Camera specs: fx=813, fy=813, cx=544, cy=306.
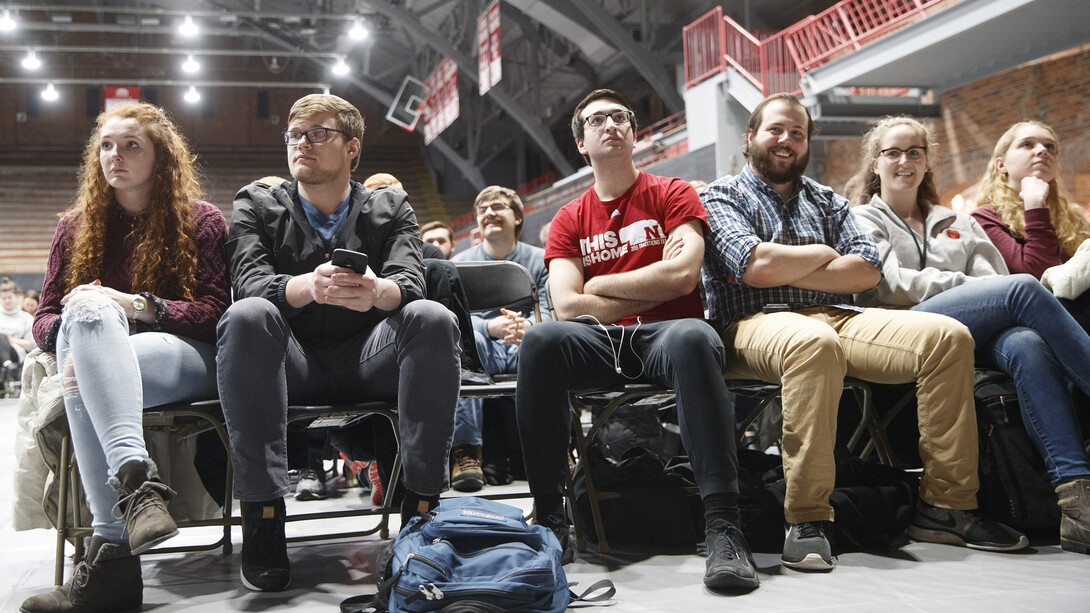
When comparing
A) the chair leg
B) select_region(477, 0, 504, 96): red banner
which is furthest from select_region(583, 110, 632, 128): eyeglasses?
select_region(477, 0, 504, 96): red banner

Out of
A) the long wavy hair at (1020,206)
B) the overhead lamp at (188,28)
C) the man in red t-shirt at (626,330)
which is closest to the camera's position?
the man in red t-shirt at (626,330)

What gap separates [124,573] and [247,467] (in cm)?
33

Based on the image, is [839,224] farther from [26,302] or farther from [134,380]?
[26,302]

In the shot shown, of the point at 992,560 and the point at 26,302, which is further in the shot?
the point at 26,302

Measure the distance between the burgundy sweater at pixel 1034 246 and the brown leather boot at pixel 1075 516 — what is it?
3.09 ft

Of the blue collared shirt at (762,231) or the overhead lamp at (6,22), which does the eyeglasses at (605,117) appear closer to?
the blue collared shirt at (762,231)

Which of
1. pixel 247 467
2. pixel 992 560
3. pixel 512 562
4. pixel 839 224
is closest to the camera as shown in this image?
pixel 512 562

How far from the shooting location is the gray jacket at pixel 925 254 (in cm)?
254

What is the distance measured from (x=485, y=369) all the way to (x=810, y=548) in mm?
1753

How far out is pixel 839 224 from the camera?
8.23 ft

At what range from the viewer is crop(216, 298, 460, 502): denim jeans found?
6.10 feet

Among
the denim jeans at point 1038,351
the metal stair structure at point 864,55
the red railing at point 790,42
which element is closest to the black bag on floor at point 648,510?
the denim jeans at point 1038,351

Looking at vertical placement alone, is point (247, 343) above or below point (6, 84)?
below

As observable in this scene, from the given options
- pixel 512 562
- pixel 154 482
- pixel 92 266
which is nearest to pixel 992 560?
pixel 512 562
